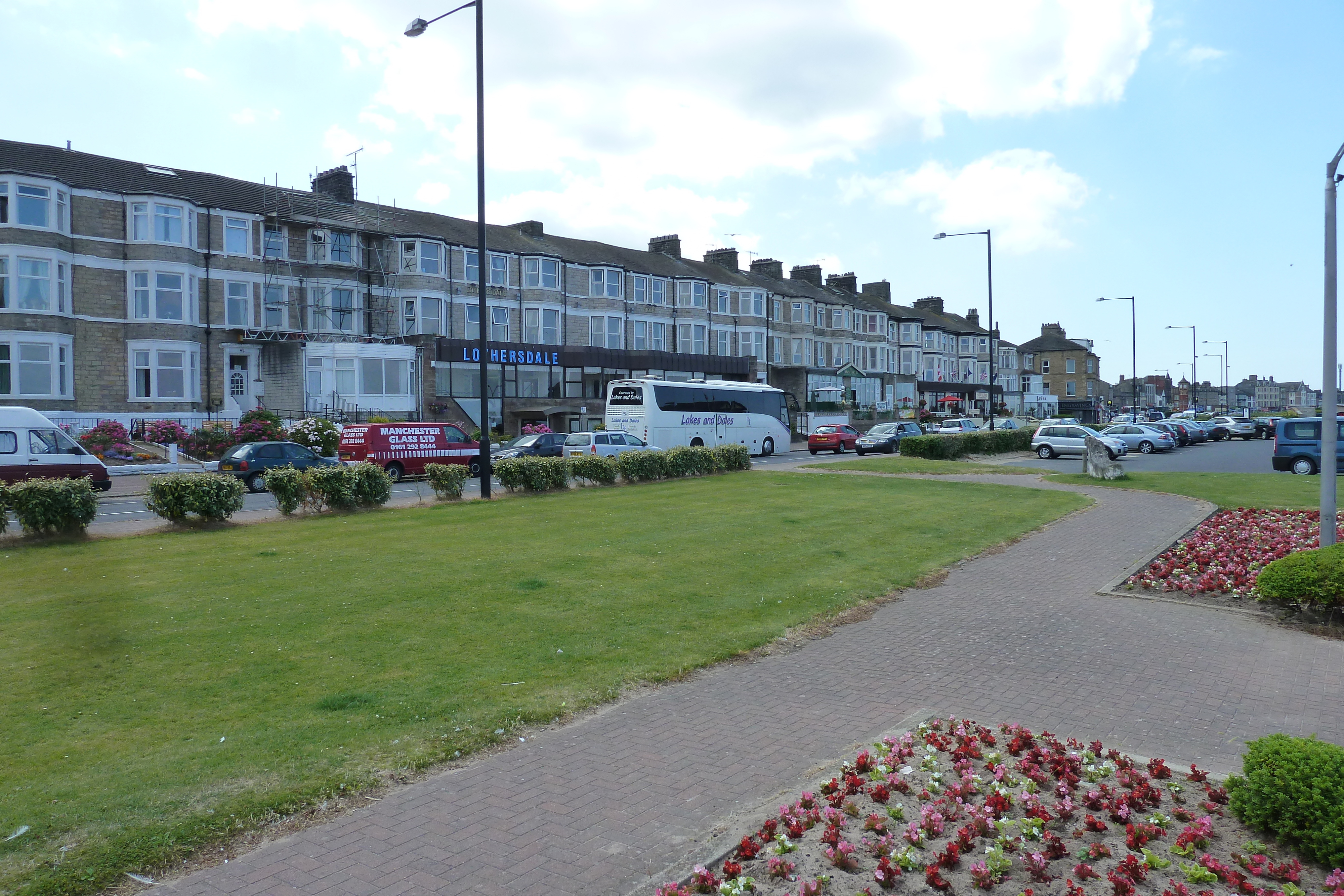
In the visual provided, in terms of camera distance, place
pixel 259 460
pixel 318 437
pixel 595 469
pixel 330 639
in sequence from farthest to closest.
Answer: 1. pixel 318 437
2. pixel 259 460
3. pixel 595 469
4. pixel 330 639

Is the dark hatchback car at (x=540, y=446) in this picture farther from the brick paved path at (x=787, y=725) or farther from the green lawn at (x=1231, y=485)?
the brick paved path at (x=787, y=725)

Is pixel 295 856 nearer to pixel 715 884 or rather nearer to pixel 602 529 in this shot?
pixel 715 884

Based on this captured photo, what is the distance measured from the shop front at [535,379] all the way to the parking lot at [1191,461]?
20249 mm

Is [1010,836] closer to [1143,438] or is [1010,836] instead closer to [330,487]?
[330,487]

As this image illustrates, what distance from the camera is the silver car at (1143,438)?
151 feet

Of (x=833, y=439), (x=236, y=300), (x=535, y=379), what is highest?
(x=236, y=300)

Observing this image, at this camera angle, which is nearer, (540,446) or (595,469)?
(595,469)

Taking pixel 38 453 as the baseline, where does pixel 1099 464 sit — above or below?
below

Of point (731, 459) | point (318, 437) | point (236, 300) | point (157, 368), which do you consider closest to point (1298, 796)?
point (731, 459)

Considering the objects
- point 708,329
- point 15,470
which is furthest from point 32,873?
point 708,329

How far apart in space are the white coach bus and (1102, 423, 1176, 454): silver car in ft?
55.6

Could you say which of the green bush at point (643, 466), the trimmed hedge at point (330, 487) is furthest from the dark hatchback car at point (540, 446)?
the trimmed hedge at point (330, 487)

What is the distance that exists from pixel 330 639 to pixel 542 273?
45.8 metres

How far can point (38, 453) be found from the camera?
69.5 ft
